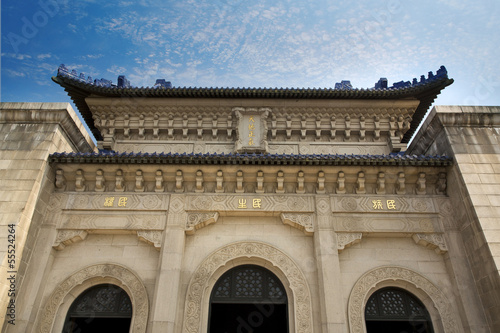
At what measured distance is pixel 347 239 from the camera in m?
8.05

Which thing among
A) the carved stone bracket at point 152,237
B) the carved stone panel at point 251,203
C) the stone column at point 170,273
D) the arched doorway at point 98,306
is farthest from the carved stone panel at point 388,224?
the arched doorway at point 98,306

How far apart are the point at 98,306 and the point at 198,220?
290 cm

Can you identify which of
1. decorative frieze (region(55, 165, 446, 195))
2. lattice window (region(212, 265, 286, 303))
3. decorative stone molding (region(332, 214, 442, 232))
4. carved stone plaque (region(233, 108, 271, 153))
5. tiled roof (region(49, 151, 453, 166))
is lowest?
lattice window (region(212, 265, 286, 303))

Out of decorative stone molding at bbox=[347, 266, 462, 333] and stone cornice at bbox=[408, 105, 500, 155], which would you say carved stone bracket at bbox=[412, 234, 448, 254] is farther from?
stone cornice at bbox=[408, 105, 500, 155]

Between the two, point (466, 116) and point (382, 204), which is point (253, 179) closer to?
point (382, 204)

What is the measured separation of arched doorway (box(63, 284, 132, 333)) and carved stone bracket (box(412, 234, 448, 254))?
680 centimetres

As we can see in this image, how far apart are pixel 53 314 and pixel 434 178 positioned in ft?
30.8

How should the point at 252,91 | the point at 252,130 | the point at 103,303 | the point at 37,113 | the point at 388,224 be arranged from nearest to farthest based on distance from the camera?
the point at 103,303 → the point at 388,224 → the point at 37,113 → the point at 252,91 → the point at 252,130

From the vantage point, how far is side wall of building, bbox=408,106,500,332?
7.14m

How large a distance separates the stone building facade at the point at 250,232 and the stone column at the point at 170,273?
0.03 metres

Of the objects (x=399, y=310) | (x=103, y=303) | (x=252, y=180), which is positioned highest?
(x=252, y=180)

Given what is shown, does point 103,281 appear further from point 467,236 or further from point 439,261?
point 467,236

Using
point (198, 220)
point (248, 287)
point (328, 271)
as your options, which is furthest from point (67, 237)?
point (328, 271)

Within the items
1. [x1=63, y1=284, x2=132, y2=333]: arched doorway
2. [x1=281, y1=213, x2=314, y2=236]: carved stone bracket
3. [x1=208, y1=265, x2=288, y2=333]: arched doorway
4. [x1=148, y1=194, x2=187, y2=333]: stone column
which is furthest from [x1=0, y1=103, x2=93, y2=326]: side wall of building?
[x1=281, y1=213, x2=314, y2=236]: carved stone bracket
